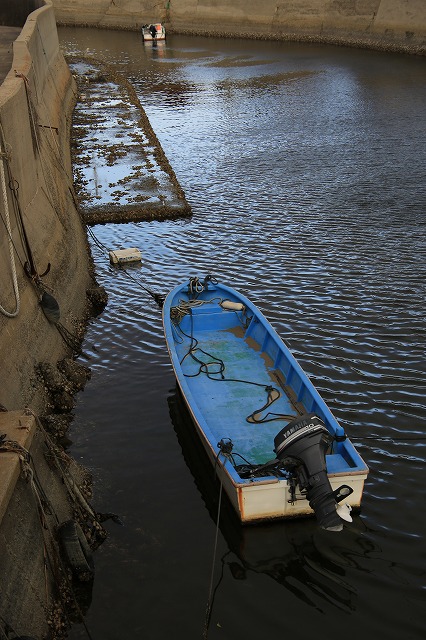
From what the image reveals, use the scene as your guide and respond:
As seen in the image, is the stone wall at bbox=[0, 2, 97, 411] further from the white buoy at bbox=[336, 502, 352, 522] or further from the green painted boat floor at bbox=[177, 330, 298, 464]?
the white buoy at bbox=[336, 502, 352, 522]

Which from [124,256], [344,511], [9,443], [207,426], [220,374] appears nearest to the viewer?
[9,443]

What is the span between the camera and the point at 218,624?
714 cm

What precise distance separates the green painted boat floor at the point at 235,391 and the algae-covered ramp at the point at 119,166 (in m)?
7.67

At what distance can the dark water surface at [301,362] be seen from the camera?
741 centimetres

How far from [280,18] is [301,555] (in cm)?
5067

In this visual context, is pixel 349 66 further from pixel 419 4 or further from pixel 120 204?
pixel 120 204

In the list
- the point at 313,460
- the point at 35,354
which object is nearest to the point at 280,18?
the point at 35,354

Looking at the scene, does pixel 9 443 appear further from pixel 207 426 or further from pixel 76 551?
pixel 207 426

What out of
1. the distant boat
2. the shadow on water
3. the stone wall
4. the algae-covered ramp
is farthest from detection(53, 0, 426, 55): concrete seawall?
the shadow on water

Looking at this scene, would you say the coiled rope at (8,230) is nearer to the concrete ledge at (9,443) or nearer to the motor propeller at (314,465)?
the concrete ledge at (9,443)

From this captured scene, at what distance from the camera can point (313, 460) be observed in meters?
7.73

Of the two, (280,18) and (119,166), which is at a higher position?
(280,18)

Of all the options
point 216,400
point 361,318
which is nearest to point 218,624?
point 216,400

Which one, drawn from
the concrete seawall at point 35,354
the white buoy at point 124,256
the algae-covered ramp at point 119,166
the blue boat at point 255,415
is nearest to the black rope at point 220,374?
the blue boat at point 255,415
